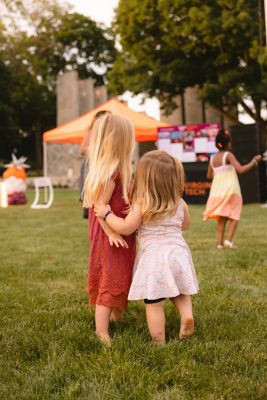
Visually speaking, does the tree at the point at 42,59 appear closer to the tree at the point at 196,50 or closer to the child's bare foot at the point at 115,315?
the tree at the point at 196,50

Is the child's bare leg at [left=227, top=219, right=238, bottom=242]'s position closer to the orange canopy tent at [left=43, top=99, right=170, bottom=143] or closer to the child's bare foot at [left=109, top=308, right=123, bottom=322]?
the child's bare foot at [left=109, top=308, right=123, bottom=322]

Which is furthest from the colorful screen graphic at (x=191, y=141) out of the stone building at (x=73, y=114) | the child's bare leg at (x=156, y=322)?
the stone building at (x=73, y=114)

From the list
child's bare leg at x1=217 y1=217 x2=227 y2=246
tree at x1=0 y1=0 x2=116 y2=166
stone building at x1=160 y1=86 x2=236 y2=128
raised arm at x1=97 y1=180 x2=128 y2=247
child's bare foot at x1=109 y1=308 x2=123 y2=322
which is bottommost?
child's bare foot at x1=109 y1=308 x2=123 y2=322

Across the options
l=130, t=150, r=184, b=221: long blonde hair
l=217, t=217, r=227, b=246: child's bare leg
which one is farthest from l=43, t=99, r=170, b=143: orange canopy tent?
l=130, t=150, r=184, b=221: long blonde hair

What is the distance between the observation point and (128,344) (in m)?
3.16

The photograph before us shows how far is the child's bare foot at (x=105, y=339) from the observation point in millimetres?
3197

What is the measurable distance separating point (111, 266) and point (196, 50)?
24821mm

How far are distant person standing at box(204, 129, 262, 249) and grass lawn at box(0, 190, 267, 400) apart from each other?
1232 mm

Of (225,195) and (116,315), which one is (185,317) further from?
(225,195)

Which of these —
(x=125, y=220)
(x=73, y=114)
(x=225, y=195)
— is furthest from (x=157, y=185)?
(x=73, y=114)

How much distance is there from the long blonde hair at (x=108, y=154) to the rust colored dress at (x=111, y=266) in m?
0.08

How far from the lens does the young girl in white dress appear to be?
10.6 feet

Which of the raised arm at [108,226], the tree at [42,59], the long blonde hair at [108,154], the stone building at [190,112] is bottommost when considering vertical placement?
the raised arm at [108,226]

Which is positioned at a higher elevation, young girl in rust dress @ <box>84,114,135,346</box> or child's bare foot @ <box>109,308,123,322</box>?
young girl in rust dress @ <box>84,114,135,346</box>
